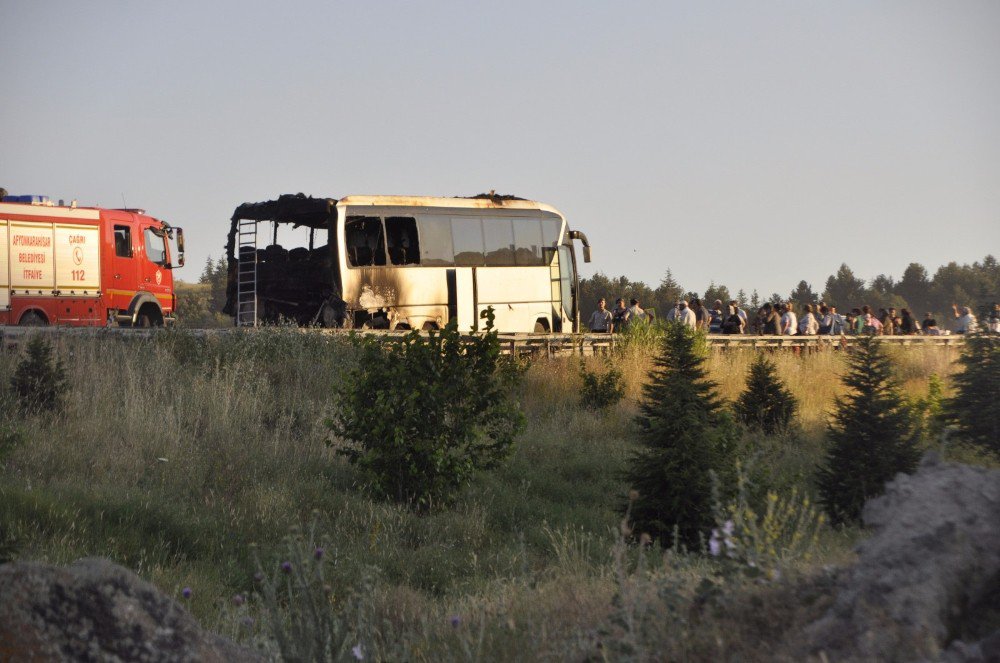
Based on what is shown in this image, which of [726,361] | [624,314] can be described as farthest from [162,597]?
[624,314]

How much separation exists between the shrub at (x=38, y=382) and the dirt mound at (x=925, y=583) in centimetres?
1119

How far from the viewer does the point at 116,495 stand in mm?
9031

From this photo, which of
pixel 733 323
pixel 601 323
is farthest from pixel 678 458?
pixel 733 323

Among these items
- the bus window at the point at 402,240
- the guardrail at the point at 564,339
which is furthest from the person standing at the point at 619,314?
the bus window at the point at 402,240

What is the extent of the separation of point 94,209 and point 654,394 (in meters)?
19.0

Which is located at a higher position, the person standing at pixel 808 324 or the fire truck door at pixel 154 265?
the fire truck door at pixel 154 265

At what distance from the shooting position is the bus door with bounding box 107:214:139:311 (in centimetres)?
2442

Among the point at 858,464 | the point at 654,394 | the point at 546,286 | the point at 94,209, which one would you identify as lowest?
the point at 858,464

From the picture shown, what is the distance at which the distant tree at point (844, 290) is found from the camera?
81.7m

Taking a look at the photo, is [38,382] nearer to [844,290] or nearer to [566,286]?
[566,286]

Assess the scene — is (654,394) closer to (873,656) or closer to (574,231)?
(873,656)

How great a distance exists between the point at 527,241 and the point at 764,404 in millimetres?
9383

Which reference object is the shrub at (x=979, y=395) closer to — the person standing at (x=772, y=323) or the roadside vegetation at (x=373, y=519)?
the roadside vegetation at (x=373, y=519)

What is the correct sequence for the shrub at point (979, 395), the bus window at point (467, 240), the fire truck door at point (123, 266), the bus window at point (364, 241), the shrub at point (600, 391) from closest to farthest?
the shrub at point (979, 395) → the shrub at point (600, 391) → the bus window at point (364, 241) → the bus window at point (467, 240) → the fire truck door at point (123, 266)
